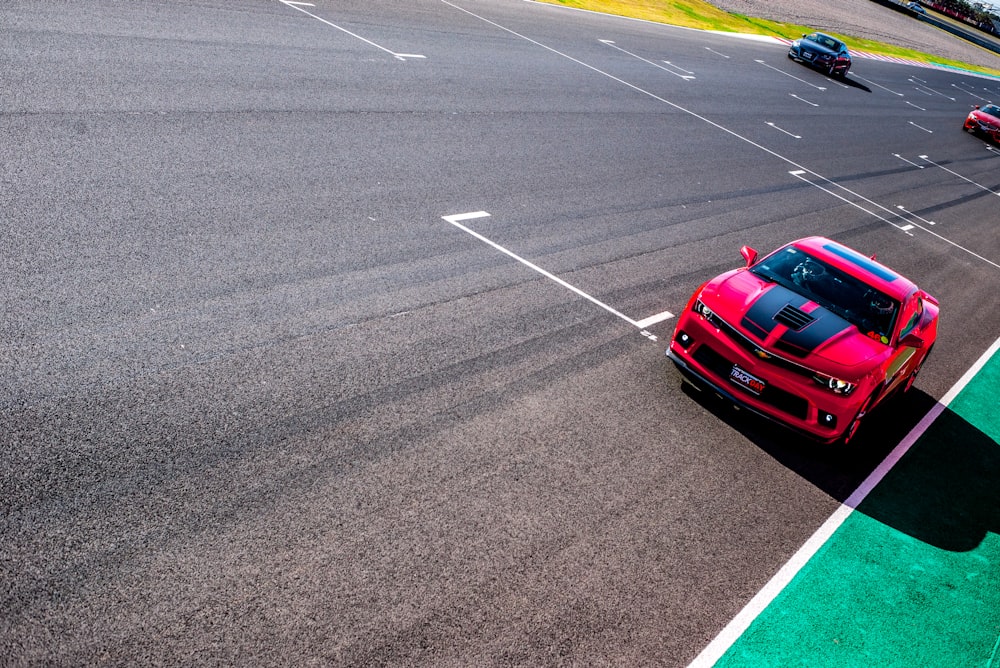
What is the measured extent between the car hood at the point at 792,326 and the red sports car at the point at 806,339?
0.03ft

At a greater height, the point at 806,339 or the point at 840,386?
the point at 806,339

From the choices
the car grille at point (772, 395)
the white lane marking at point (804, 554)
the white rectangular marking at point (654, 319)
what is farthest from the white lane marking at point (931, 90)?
the car grille at point (772, 395)

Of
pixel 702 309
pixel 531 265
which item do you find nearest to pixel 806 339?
pixel 702 309

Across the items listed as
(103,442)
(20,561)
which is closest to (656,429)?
(103,442)

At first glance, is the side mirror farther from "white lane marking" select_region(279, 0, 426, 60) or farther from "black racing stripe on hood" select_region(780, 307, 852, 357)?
"white lane marking" select_region(279, 0, 426, 60)

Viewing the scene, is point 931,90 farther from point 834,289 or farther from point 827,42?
point 834,289

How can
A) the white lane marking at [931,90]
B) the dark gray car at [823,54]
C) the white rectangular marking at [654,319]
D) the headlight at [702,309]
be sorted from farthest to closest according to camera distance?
the white lane marking at [931,90] → the dark gray car at [823,54] → the white rectangular marking at [654,319] → the headlight at [702,309]

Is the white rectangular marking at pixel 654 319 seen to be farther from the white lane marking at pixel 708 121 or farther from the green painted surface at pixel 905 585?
the white lane marking at pixel 708 121

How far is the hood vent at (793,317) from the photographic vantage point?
815cm

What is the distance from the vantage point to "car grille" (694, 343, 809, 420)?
778 centimetres

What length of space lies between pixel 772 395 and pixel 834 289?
186 centimetres

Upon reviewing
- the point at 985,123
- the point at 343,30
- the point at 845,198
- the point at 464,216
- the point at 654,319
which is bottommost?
the point at 985,123

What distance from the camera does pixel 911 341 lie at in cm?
856

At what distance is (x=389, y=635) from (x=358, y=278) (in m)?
4.50
